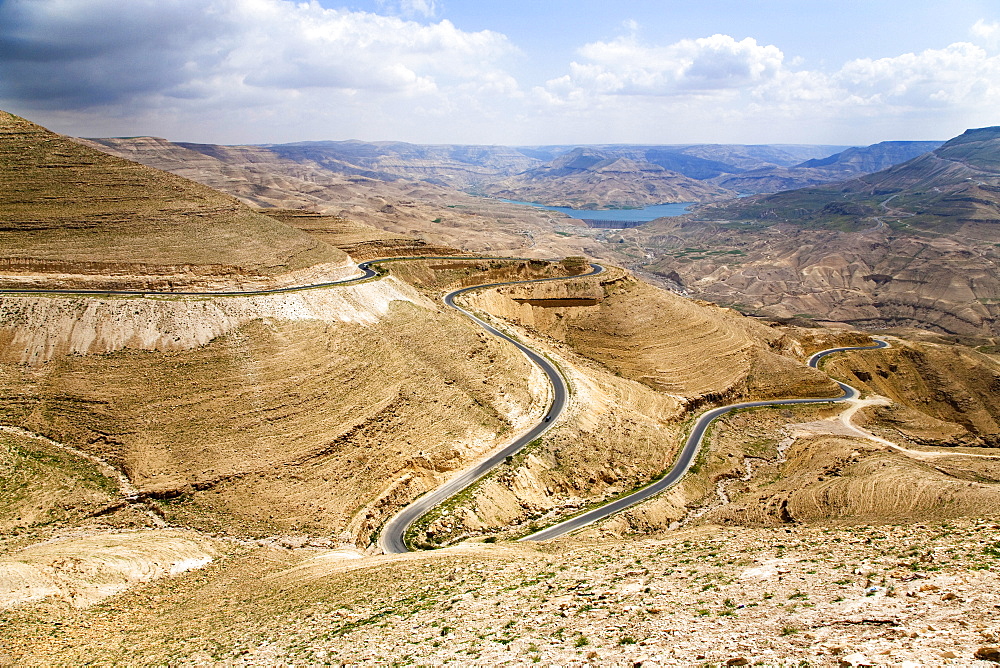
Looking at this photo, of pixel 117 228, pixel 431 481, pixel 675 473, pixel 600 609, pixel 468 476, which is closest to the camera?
Answer: pixel 600 609

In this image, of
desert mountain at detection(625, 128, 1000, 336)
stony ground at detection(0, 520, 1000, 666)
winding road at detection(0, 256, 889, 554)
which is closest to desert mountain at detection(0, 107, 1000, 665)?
stony ground at detection(0, 520, 1000, 666)

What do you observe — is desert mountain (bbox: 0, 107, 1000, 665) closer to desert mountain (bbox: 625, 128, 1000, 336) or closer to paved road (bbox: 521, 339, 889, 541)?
paved road (bbox: 521, 339, 889, 541)

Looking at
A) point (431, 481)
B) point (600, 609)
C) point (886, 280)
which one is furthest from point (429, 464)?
point (886, 280)

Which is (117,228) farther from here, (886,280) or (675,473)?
(886,280)

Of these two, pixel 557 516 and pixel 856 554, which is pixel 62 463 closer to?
pixel 557 516

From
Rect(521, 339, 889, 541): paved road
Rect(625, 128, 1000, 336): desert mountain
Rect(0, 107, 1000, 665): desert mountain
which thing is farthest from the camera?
Rect(625, 128, 1000, 336): desert mountain

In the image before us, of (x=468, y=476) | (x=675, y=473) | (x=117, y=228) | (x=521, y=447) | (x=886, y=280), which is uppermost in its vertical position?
(x=117, y=228)
